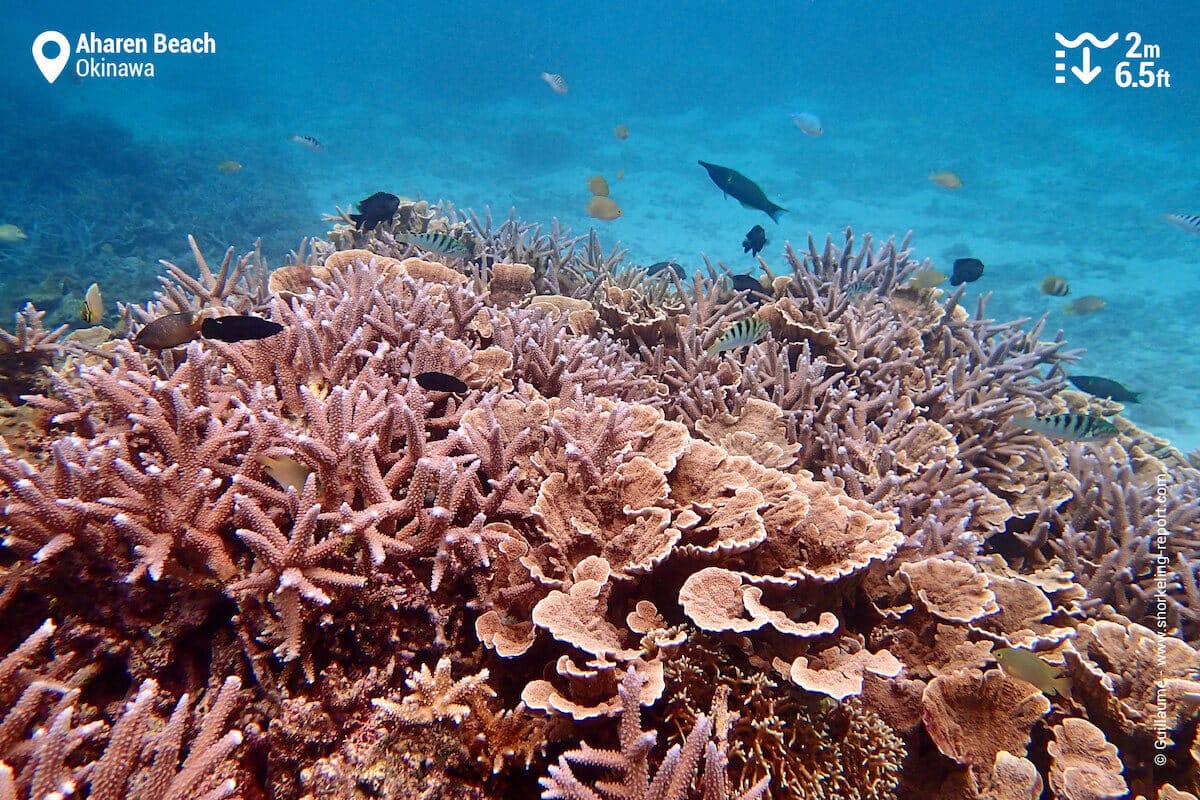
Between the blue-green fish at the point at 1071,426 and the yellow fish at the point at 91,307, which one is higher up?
the yellow fish at the point at 91,307

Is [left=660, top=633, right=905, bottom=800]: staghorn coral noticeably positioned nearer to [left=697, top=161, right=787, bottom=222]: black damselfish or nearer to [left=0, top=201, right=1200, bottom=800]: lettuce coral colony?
[left=0, top=201, right=1200, bottom=800]: lettuce coral colony

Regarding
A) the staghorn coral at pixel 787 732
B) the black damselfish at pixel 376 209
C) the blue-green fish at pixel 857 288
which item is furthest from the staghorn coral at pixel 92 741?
the blue-green fish at pixel 857 288

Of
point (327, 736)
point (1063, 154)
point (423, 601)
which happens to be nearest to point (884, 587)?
point (423, 601)

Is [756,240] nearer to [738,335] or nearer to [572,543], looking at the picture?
[738,335]

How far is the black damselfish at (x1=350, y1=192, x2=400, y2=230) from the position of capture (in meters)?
6.14

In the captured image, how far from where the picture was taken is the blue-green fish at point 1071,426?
4.11 m

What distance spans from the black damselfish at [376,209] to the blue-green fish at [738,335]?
4064 mm

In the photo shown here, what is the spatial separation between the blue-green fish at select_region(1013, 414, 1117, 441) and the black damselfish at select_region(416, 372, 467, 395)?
13.9 ft

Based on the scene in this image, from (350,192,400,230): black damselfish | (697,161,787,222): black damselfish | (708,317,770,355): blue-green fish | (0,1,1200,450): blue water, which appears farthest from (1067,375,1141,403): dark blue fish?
(0,1,1200,450): blue water

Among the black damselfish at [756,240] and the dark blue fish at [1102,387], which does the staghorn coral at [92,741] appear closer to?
the black damselfish at [756,240]

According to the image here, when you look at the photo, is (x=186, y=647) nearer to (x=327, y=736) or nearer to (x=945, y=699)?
(x=327, y=736)

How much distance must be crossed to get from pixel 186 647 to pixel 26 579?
0.59 metres

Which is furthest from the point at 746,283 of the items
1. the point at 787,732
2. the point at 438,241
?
the point at 787,732

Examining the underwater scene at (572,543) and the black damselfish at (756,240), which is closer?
the underwater scene at (572,543)
